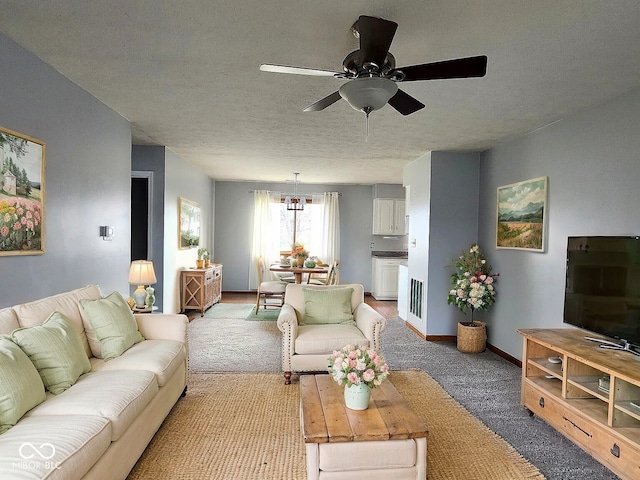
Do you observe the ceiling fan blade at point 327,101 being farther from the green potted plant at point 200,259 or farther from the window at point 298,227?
the window at point 298,227

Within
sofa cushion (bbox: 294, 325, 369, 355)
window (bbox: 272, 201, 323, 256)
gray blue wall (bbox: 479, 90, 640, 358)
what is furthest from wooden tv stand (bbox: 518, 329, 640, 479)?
window (bbox: 272, 201, 323, 256)

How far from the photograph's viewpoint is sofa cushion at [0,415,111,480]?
4.69 feet

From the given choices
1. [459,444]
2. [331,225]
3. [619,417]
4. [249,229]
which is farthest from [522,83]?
[249,229]

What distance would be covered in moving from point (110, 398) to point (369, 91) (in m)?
2.02

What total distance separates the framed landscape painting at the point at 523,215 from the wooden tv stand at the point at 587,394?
3.73 ft

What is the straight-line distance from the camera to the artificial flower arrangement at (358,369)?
2.19 metres

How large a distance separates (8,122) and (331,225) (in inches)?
260

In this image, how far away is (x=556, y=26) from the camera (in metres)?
2.04

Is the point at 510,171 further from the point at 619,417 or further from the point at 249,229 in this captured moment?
the point at 249,229

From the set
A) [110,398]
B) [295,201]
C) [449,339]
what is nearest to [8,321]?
[110,398]

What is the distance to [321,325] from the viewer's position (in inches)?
153

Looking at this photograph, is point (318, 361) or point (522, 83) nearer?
point (522, 83)

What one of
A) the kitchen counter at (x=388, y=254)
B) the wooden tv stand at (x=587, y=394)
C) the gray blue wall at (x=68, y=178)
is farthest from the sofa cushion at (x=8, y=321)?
the kitchen counter at (x=388, y=254)

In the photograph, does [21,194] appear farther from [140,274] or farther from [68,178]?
[140,274]
